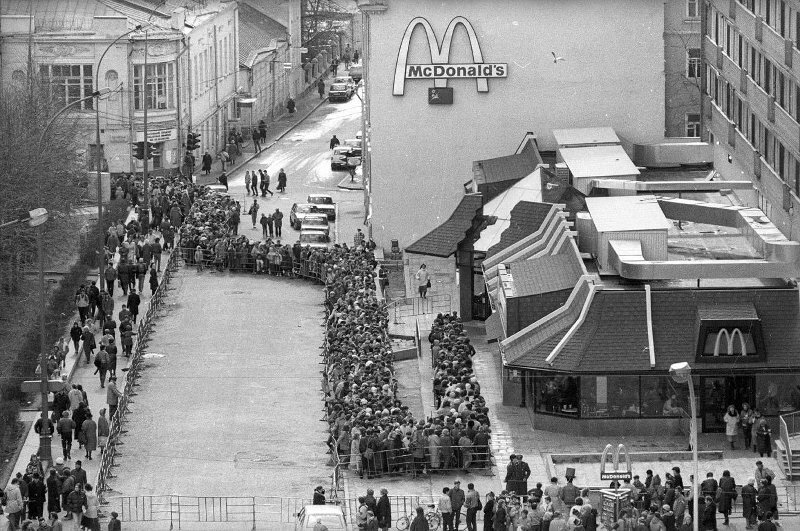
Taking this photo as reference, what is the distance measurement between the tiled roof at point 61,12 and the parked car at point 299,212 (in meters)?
15.3

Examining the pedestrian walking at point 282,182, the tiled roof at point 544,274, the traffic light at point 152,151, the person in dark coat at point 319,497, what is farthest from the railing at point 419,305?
the traffic light at point 152,151

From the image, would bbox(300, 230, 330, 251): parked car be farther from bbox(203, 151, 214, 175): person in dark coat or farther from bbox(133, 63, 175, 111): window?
bbox(203, 151, 214, 175): person in dark coat

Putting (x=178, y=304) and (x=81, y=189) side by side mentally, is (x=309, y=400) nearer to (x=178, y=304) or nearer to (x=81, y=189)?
(x=178, y=304)

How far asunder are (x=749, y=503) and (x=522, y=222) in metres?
21.3

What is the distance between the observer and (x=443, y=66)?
8569 centimetres

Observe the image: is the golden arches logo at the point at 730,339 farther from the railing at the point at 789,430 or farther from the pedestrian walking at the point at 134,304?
the pedestrian walking at the point at 134,304

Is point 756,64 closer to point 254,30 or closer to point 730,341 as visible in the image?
point 730,341

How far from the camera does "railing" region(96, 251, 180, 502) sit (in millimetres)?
55862

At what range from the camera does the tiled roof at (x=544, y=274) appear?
60.8 metres

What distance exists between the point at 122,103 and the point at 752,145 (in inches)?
1500

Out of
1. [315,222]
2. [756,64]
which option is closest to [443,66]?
[315,222]

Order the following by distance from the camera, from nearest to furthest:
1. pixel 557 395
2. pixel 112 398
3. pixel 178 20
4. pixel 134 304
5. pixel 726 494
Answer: pixel 726 494 < pixel 557 395 < pixel 112 398 < pixel 134 304 < pixel 178 20

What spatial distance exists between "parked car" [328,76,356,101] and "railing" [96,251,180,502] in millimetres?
51980

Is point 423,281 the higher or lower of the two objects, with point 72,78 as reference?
lower
